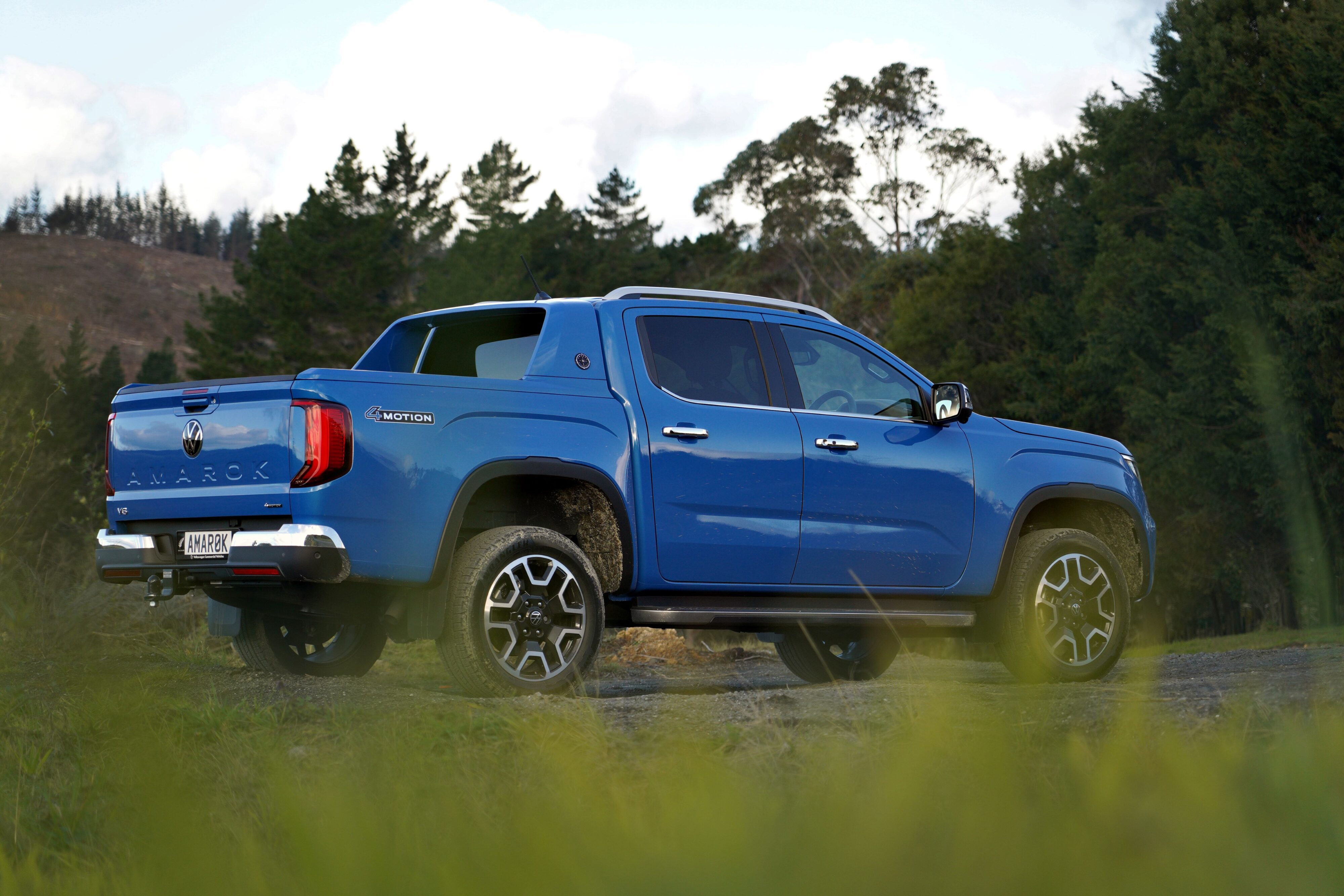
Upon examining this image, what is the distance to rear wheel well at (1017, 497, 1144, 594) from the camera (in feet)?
25.7

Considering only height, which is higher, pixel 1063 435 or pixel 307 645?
pixel 1063 435

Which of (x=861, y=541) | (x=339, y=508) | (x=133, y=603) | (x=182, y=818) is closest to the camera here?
(x=182, y=818)

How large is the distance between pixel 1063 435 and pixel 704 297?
2267mm

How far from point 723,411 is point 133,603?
5.53 metres

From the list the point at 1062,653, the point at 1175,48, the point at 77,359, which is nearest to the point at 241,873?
the point at 1062,653

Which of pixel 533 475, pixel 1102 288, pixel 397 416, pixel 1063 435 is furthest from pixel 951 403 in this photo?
pixel 1102 288

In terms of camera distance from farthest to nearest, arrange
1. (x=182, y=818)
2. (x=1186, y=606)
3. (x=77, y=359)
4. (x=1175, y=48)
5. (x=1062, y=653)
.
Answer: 1. (x=77, y=359)
2. (x=1186, y=606)
3. (x=1175, y=48)
4. (x=1062, y=653)
5. (x=182, y=818)

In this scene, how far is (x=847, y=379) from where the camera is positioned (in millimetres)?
7164

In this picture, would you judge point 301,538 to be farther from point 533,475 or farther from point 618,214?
point 618,214

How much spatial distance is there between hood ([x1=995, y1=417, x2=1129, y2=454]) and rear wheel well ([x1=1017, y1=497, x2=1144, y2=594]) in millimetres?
330

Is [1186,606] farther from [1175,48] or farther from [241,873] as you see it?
[241,873]

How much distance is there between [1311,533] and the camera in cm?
2564

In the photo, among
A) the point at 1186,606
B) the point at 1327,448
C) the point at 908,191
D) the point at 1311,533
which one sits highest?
the point at 908,191

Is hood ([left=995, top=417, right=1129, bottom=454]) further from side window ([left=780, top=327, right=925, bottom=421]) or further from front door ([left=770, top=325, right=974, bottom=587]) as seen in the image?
side window ([left=780, top=327, right=925, bottom=421])
